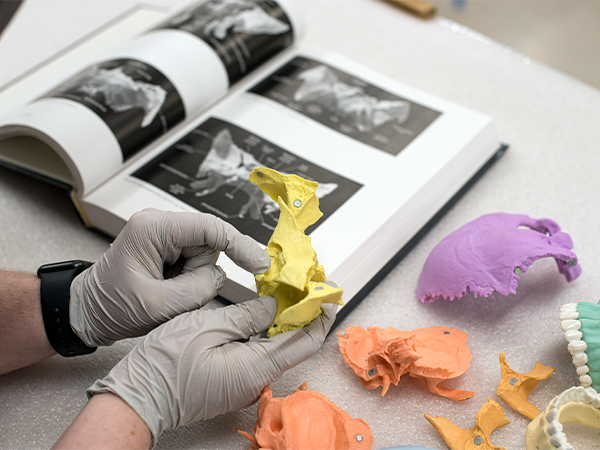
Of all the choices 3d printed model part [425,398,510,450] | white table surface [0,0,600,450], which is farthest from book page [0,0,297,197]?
3d printed model part [425,398,510,450]

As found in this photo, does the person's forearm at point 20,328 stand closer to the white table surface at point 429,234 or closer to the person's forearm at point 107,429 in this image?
the white table surface at point 429,234

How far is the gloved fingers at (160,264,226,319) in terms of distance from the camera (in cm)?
62

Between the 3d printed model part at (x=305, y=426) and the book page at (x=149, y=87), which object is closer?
the 3d printed model part at (x=305, y=426)

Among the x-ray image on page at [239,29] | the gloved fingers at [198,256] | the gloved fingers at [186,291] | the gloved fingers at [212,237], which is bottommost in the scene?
the gloved fingers at [186,291]

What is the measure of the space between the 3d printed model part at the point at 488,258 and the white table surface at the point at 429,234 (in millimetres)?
48

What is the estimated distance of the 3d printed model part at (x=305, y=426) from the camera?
565mm

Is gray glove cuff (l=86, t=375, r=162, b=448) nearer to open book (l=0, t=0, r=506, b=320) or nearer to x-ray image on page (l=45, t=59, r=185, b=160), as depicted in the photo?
open book (l=0, t=0, r=506, b=320)

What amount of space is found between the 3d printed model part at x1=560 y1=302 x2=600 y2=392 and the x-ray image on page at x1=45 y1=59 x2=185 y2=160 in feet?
2.04

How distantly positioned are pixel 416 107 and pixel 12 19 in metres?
0.95

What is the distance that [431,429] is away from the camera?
632 mm

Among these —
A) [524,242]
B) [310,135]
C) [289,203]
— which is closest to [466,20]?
[310,135]

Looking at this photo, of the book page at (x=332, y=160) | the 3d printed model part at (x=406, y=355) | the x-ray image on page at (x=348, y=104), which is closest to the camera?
the 3d printed model part at (x=406, y=355)

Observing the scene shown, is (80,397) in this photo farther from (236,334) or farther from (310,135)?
(310,135)

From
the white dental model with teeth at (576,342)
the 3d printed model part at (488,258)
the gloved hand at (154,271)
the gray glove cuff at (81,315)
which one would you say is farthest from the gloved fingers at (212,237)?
the white dental model with teeth at (576,342)
